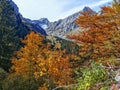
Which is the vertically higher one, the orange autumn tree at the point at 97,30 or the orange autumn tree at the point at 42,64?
the orange autumn tree at the point at 97,30

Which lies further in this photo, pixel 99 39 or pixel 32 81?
pixel 99 39

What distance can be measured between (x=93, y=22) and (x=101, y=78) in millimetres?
20104

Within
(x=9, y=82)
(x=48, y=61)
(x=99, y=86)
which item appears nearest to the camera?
(x=99, y=86)

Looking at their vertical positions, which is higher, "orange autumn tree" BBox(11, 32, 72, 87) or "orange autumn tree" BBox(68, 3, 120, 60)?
"orange autumn tree" BBox(68, 3, 120, 60)

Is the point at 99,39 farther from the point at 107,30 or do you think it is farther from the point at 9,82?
the point at 9,82

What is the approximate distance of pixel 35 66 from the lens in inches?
1702

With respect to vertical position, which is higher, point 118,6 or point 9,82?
point 118,6

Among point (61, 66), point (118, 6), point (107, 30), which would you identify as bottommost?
point (61, 66)

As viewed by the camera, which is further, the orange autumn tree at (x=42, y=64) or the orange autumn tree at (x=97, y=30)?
the orange autumn tree at (x=42, y=64)

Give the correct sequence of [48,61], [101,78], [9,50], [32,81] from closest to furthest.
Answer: [101,78]
[32,81]
[48,61]
[9,50]

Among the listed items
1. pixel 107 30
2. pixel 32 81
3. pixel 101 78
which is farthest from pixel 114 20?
pixel 101 78

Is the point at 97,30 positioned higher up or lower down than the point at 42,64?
higher up

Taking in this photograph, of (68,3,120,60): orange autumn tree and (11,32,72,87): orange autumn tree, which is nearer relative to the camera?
(68,3,120,60): orange autumn tree

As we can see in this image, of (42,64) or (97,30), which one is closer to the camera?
(97,30)
